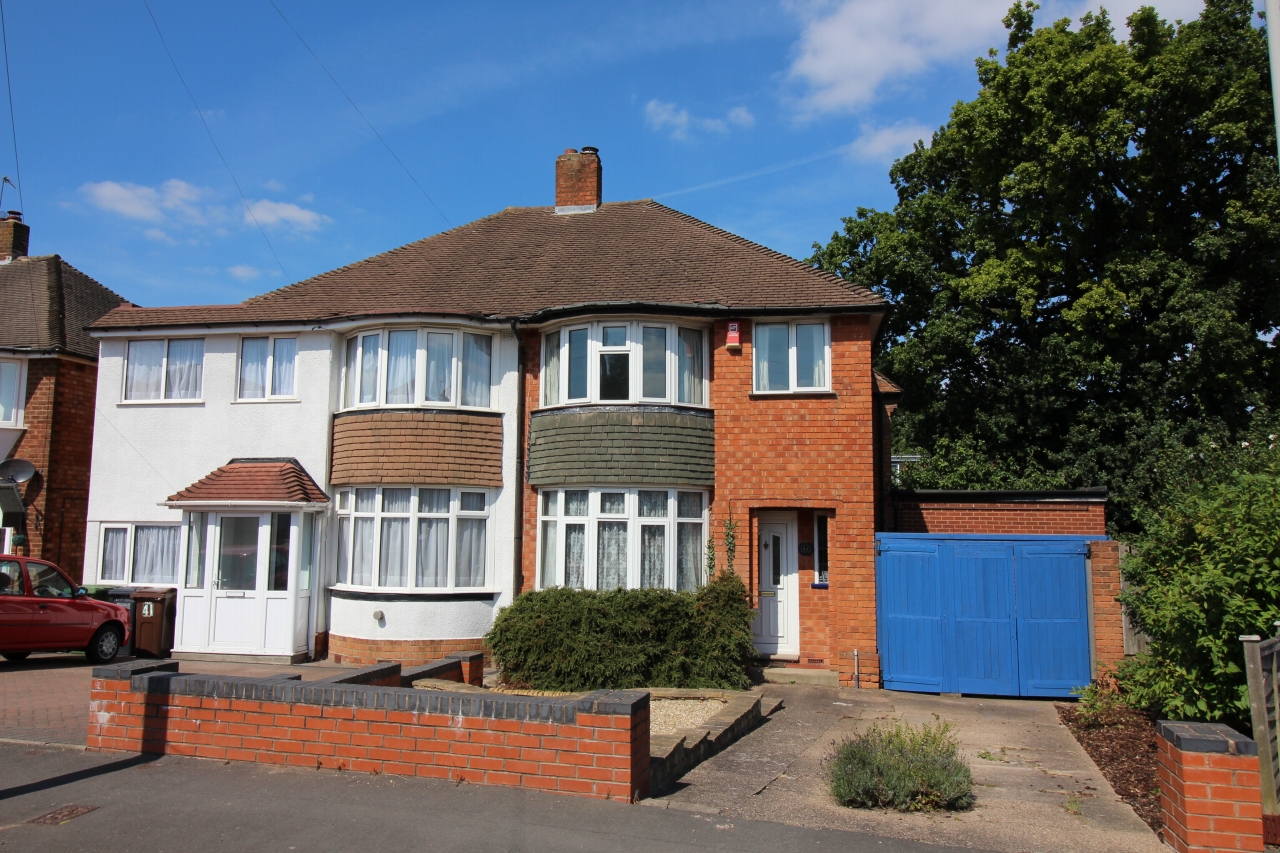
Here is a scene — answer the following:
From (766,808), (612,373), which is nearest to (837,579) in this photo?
(612,373)

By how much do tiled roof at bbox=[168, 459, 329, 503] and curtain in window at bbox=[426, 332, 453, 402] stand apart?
7.94 ft

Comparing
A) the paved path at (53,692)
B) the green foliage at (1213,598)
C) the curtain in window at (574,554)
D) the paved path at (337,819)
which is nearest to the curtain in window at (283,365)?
the paved path at (53,692)

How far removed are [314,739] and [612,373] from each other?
746cm

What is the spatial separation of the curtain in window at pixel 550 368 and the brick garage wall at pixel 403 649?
3817 mm

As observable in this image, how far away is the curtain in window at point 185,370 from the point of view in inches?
585

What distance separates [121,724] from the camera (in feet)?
22.5

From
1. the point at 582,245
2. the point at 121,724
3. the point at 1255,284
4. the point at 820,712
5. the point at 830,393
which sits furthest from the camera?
the point at 1255,284

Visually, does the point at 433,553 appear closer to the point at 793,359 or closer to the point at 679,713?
the point at 679,713

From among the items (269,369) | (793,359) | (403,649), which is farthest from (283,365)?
(793,359)

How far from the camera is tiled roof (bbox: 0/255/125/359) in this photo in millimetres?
16805

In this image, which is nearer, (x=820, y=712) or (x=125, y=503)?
(x=820, y=712)

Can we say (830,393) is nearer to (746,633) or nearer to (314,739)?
(746,633)

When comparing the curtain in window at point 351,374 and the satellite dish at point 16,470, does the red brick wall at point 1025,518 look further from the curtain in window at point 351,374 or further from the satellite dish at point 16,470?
the satellite dish at point 16,470

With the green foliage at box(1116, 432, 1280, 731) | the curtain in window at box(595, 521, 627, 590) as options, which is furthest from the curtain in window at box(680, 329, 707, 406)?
the green foliage at box(1116, 432, 1280, 731)
